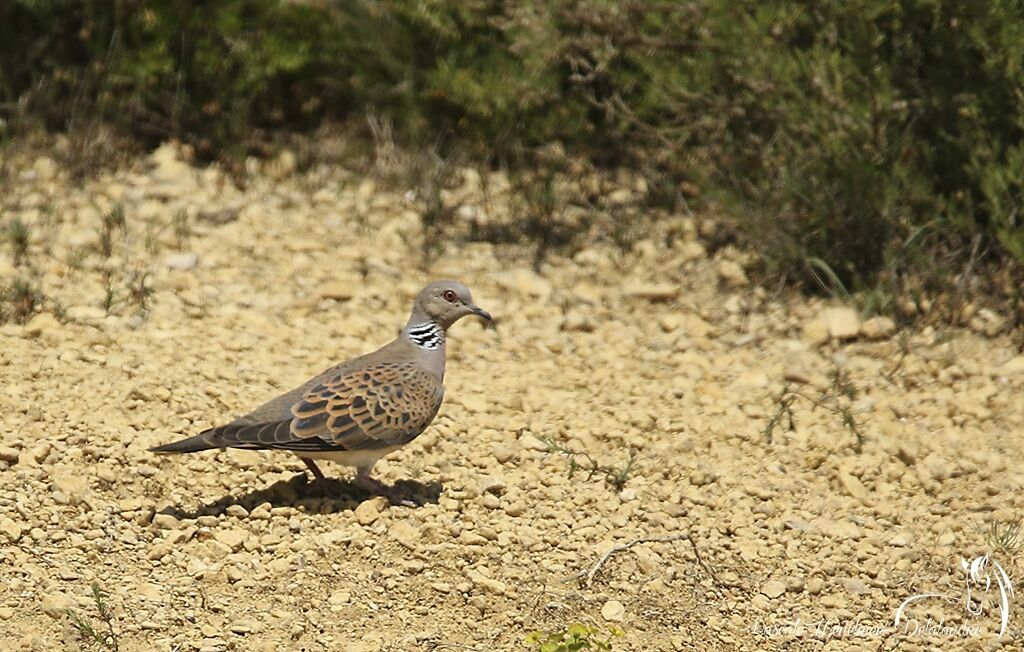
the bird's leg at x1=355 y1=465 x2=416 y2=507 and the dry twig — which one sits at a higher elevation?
the bird's leg at x1=355 y1=465 x2=416 y2=507

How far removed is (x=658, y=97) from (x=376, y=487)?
3240 millimetres

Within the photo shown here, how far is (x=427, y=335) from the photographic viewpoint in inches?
255

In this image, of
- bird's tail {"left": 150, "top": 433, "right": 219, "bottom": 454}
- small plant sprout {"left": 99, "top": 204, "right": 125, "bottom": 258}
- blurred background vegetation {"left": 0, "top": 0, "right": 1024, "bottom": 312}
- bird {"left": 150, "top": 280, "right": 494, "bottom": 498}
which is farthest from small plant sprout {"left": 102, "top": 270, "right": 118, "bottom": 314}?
bird's tail {"left": 150, "top": 433, "right": 219, "bottom": 454}

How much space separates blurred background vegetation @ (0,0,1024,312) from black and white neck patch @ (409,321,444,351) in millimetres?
2052

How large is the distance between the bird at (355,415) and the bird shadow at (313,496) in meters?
0.06

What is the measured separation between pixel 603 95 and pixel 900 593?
3898 mm

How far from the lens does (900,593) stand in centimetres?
557

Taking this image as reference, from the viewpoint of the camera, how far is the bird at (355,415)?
562 centimetres

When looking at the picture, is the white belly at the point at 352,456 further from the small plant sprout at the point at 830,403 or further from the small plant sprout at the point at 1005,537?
the small plant sprout at the point at 1005,537

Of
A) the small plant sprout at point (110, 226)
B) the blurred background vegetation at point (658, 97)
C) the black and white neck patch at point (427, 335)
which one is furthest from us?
the small plant sprout at point (110, 226)

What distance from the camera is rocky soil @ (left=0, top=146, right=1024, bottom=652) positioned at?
5.35 m

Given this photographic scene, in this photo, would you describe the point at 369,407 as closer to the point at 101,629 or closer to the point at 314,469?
the point at 314,469

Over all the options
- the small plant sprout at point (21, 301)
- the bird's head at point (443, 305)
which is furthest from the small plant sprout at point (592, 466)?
the small plant sprout at point (21, 301)

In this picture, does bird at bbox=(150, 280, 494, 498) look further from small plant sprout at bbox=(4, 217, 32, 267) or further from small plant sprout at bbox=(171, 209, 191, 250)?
small plant sprout at bbox=(4, 217, 32, 267)
